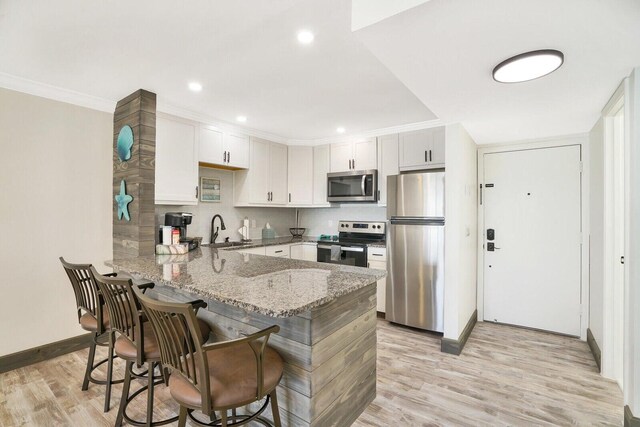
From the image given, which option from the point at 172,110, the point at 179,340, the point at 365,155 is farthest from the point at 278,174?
the point at 179,340

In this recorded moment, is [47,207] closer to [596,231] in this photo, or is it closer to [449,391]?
[449,391]

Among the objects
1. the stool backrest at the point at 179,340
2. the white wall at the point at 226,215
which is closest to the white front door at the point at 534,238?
the white wall at the point at 226,215

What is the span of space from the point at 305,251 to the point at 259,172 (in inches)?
50.8

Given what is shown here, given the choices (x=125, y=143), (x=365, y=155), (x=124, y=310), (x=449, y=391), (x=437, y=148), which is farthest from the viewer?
(x=365, y=155)

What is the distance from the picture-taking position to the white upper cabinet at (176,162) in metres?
3.16

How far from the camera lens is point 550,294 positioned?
→ 3422mm

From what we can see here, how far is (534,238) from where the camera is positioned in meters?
Result: 3.51

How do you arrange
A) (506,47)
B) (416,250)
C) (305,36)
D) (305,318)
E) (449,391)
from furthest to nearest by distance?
(416,250), (449,391), (305,36), (506,47), (305,318)

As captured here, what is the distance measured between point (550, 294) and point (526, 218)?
2.84 feet

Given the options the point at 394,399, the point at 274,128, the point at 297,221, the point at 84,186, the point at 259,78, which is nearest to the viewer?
the point at 394,399

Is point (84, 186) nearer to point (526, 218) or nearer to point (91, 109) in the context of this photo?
point (91, 109)

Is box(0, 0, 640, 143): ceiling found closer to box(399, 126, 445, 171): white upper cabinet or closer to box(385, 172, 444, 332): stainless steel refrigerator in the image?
box(399, 126, 445, 171): white upper cabinet

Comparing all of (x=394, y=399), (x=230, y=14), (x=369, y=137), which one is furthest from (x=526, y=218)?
(x=230, y=14)

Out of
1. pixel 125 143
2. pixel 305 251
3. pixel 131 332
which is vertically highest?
pixel 125 143
